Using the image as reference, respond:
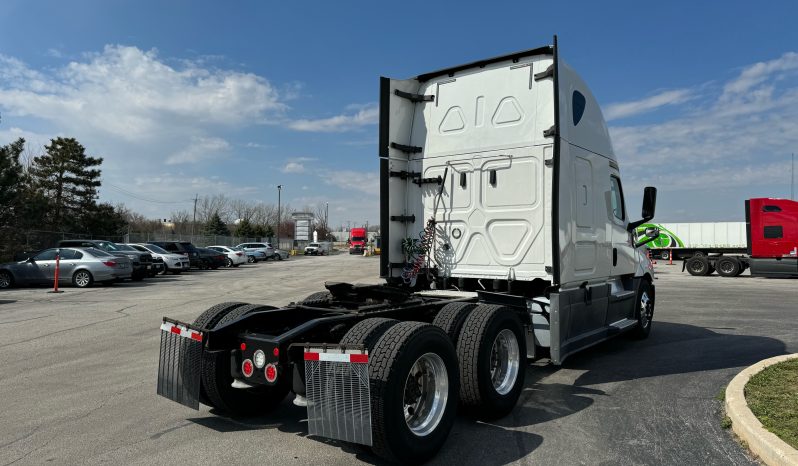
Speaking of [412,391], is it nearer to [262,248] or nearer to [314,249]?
[262,248]

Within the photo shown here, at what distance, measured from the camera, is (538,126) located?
20.4 feet

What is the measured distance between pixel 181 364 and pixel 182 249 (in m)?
27.5

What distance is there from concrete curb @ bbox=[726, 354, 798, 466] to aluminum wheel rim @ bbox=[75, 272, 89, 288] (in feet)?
63.8

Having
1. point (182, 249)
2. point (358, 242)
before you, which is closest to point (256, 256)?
point (182, 249)

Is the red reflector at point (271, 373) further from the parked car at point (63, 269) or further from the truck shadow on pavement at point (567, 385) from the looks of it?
the parked car at point (63, 269)

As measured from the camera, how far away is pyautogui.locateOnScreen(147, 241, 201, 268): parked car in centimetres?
2961

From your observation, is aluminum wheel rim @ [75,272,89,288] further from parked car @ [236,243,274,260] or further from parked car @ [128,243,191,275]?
parked car @ [236,243,274,260]

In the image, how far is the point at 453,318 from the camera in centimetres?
489

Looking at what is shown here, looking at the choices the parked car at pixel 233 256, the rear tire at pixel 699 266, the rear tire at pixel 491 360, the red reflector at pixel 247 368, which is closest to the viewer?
the red reflector at pixel 247 368

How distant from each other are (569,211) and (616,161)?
2256 mm

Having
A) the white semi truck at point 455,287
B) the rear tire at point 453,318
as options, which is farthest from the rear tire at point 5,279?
the rear tire at point 453,318

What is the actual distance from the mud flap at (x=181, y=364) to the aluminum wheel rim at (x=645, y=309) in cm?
689

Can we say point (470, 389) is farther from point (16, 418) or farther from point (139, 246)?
point (139, 246)

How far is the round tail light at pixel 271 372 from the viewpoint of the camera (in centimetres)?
401
